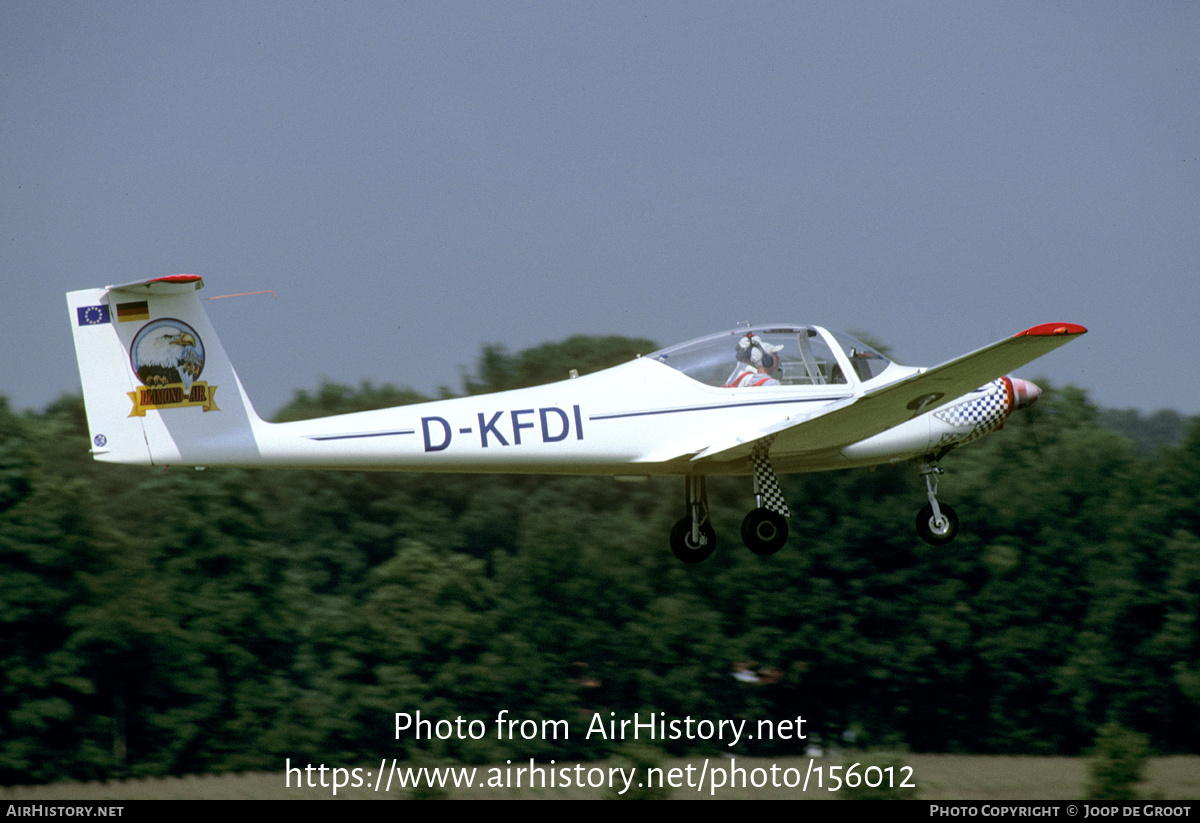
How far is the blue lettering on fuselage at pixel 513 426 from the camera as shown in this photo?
37.5ft

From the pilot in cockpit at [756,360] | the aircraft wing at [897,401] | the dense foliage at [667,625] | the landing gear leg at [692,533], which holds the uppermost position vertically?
the pilot in cockpit at [756,360]

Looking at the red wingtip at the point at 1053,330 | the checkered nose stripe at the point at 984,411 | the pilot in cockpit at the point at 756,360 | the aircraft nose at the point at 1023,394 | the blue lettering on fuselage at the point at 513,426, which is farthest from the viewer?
the aircraft nose at the point at 1023,394

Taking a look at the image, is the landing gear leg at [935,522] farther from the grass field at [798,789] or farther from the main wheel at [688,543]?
the grass field at [798,789]

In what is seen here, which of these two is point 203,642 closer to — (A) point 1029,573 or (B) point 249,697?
(B) point 249,697

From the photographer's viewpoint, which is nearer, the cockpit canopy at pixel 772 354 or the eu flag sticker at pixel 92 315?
the eu flag sticker at pixel 92 315

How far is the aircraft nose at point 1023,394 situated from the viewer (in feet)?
41.6

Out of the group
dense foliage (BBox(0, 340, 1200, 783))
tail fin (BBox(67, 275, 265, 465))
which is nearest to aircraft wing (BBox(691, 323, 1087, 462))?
tail fin (BBox(67, 275, 265, 465))

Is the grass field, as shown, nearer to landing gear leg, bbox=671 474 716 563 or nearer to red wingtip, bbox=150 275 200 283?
landing gear leg, bbox=671 474 716 563

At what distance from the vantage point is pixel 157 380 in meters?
11.0

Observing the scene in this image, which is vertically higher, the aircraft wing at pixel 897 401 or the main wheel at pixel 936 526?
the aircraft wing at pixel 897 401

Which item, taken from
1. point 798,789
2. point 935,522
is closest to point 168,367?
point 935,522

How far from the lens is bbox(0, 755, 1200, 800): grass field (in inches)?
1184

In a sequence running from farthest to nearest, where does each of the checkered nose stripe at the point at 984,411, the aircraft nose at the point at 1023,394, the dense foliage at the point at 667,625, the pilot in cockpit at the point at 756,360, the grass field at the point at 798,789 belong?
the dense foliage at the point at 667,625 < the grass field at the point at 798,789 < the aircraft nose at the point at 1023,394 < the checkered nose stripe at the point at 984,411 < the pilot in cockpit at the point at 756,360

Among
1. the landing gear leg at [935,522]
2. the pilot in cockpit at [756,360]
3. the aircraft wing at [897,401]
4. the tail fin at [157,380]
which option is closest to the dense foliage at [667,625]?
the landing gear leg at [935,522]
